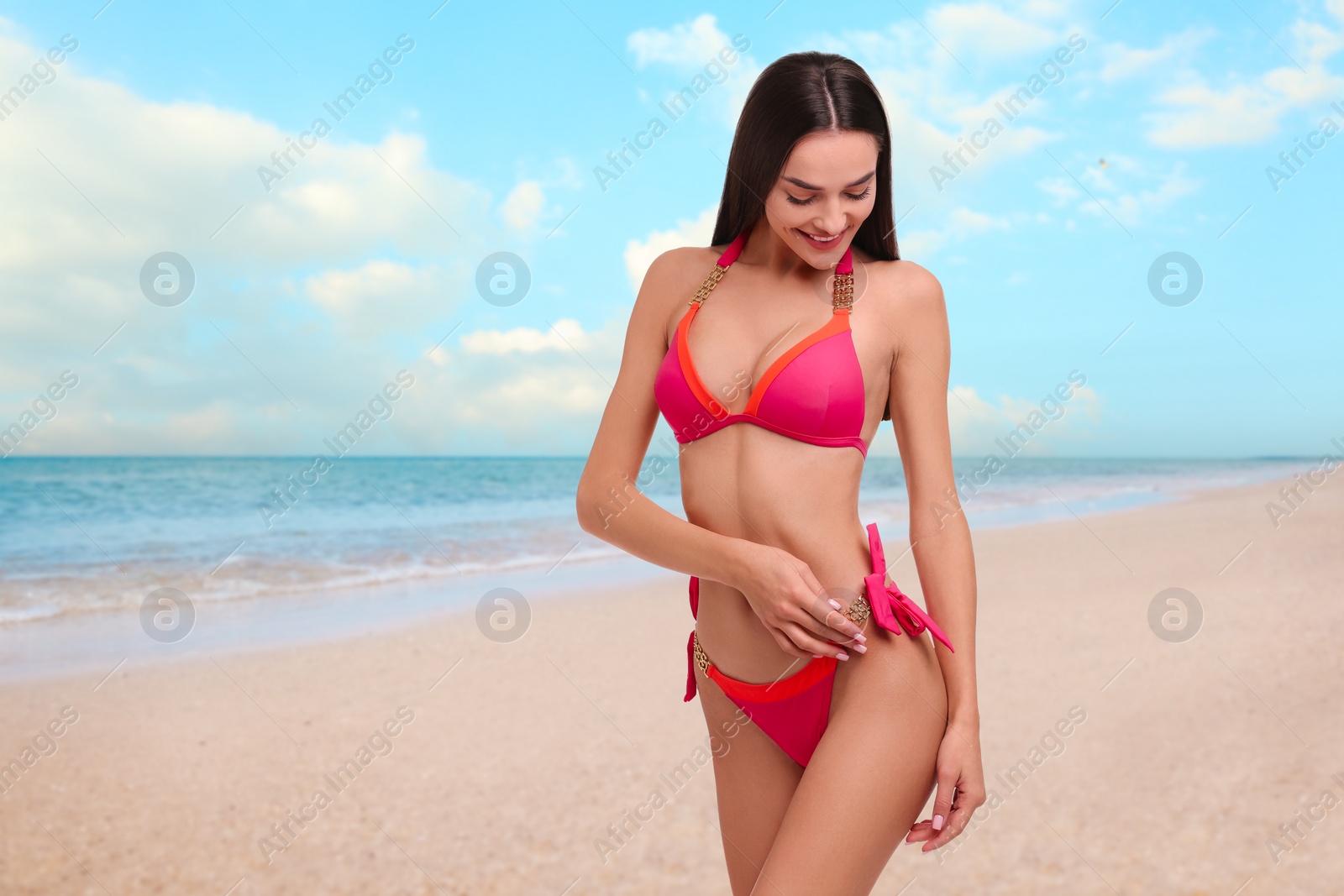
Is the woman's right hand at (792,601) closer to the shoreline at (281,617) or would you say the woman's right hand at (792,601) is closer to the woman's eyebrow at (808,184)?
the woman's eyebrow at (808,184)

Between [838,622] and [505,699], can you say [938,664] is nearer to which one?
[838,622]

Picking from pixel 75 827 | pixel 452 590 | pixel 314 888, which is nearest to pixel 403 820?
pixel 314 888

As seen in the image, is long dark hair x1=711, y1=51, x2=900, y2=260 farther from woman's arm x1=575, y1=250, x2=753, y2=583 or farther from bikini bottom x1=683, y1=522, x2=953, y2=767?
bikini bottom x1=683, y1=522, x2=953, y2=767

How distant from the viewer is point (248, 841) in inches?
181

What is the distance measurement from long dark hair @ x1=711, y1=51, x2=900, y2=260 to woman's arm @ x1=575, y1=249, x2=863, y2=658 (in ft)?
0.84

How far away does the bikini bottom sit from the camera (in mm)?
1750

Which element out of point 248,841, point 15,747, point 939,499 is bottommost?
point 15,747

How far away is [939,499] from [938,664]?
1.00 ft

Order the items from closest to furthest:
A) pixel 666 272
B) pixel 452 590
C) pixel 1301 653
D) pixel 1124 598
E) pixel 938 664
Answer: pixel 938 664 < pixel 666 272 < pixel 1301 653 < pixel 1124 598 < pixel 452 590

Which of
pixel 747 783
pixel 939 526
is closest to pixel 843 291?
pixel 939 526

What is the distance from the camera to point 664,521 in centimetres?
172

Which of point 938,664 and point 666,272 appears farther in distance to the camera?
point 666,272

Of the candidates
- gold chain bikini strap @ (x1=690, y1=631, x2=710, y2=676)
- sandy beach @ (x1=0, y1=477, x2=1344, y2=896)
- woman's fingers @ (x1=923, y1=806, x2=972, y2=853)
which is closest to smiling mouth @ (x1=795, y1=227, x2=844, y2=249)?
gold chain bikini strap @ (x1=690, y1=631, x2=710, y2=676)

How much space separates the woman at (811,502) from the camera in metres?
1.66
